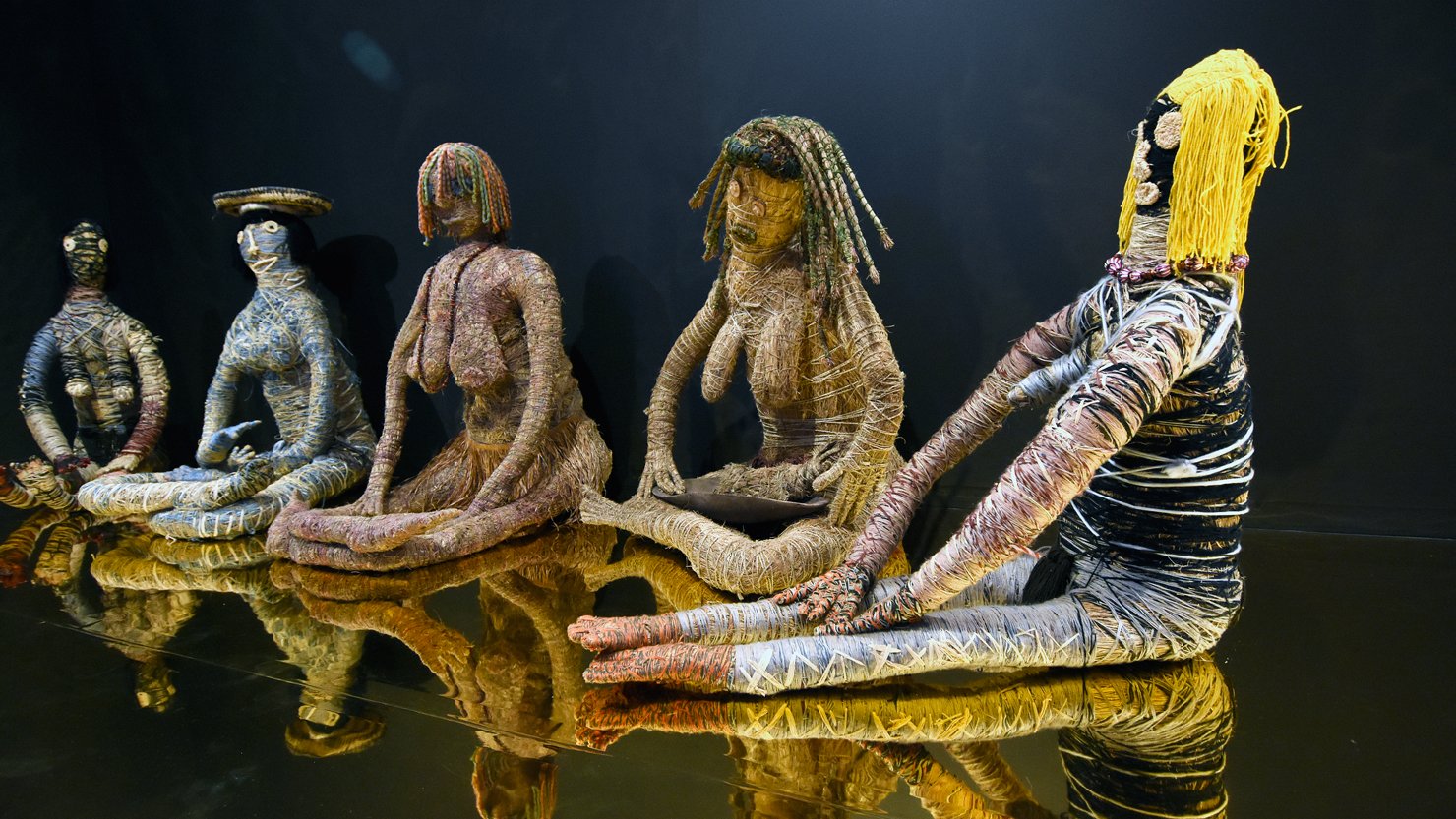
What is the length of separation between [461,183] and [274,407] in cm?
103

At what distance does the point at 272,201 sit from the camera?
2.67m

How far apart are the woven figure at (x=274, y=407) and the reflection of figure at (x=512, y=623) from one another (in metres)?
0.35

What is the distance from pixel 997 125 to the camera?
2.26 metres

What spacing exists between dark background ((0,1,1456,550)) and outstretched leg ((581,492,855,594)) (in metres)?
0.66

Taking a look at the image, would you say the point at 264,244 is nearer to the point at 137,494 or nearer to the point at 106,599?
the point at 137,494

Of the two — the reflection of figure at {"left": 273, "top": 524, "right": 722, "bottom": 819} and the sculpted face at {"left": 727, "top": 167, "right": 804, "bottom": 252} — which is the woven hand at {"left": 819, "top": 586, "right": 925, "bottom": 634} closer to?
the reflection of figure at {"left": 273, "top": 524, "right": 722, "bottom": 819}

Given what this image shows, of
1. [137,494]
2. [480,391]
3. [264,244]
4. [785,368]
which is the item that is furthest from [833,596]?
[264,244]

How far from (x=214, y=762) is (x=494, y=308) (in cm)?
127

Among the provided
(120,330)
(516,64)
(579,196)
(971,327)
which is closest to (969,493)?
(971,327)

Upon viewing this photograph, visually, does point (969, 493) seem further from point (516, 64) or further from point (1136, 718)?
point (516, 64)

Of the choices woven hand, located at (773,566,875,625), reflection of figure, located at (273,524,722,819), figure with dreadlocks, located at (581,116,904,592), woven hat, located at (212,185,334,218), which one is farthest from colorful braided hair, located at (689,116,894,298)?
woven hat, located at (212,185,334,218)

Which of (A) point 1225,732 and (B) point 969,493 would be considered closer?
(A) point 1225,732

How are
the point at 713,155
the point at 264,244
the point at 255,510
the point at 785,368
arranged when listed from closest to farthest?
the point at 785,368
the point at 255,510
the point at 713,155
the point at 264,244

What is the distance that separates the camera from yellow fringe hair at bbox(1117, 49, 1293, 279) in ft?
4.31
